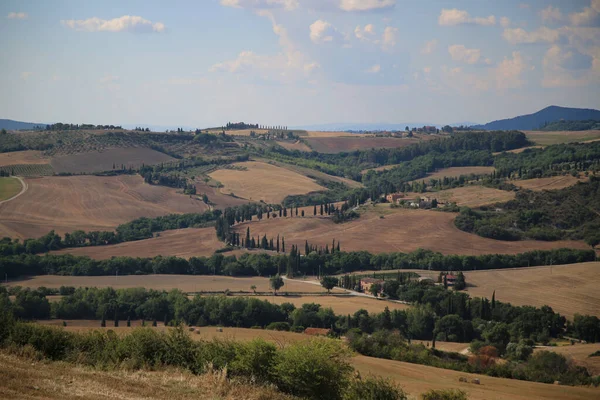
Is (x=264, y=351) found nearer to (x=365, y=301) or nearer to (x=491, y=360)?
(x=491, y=360)

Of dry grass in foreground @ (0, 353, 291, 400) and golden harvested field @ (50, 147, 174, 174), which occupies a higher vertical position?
golden harvested field @ (50, 147, 174, 174)

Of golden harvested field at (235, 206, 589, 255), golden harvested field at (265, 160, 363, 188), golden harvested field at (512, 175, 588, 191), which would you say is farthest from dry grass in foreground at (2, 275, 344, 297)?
golden harvested field at (265, 160, 363, 188)

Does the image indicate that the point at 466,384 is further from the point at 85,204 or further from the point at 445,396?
the point at 85,204

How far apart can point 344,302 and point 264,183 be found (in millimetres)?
95702

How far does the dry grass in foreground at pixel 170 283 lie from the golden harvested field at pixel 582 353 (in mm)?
30919

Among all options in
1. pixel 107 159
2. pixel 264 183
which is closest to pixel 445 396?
pixel 264 183

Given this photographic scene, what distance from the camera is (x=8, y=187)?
433 ft

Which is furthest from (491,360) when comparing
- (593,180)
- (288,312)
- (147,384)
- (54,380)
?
(593,180)

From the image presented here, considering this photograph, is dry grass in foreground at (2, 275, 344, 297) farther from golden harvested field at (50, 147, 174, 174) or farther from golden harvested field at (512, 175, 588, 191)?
golden harvested field at (50, 147, 174, 174)

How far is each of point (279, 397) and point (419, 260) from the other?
7635 centimetres

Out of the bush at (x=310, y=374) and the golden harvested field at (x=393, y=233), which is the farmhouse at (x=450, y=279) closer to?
the golden harvested field at (x=393, y=233)

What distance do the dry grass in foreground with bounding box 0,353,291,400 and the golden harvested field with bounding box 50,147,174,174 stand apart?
448 feet

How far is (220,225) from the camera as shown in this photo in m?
120

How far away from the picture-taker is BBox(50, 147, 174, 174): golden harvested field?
160212 millimetres
